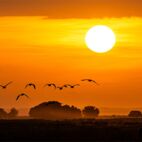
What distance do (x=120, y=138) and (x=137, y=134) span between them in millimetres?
4455

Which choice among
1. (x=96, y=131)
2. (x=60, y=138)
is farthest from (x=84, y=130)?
(x=60, y=138)

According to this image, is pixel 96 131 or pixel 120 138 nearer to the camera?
pixel 120 138

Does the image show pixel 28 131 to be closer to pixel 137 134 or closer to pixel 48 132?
pixel 48 132

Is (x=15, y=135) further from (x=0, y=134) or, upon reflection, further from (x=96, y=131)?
(x=96, y=131)

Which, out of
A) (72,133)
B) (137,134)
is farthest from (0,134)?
(137,134)

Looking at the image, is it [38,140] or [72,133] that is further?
[72,133]

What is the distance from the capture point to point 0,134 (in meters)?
116

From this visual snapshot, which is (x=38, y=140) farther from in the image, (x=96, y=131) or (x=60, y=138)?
(x=96, y=131)

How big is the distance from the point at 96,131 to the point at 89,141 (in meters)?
13.3

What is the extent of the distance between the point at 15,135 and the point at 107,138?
39.1 ft

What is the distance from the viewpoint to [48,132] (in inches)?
4739

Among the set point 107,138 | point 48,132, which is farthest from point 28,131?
point 107,138

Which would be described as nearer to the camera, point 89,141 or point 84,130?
point 89,141

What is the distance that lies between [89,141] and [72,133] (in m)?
10.0
